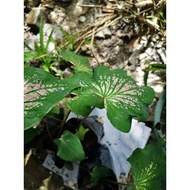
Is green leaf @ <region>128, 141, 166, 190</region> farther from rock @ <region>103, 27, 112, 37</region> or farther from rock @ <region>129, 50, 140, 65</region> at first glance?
rock @ <region>103, 27, 112, 37</region>

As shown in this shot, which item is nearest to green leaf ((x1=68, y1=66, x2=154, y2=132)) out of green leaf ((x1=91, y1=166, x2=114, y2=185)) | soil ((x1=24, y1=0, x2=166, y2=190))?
green leaf ((x1=91, y1=166, x2=114, y2=185))

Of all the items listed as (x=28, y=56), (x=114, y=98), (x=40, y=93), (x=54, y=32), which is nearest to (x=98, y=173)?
(x=114, y=98)

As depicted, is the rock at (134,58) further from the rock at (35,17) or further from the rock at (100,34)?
the rock at (35,17)

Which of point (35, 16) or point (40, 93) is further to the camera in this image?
point (35, 16)

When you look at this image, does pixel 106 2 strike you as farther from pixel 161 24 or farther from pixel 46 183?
pixel 46 183

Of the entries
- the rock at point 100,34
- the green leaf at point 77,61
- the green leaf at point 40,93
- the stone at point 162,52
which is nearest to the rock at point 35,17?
the rock at point 100,34

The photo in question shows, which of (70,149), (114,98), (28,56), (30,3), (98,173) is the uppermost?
(30,3)

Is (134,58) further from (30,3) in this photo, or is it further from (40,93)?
(40,93)

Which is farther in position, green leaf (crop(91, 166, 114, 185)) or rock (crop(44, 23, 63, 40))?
rock (crop(44, 23, 63, 40))
